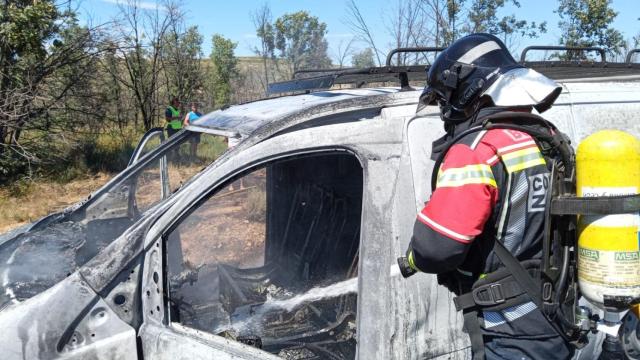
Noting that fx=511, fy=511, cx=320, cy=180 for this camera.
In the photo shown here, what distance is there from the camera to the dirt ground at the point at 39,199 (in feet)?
30.1

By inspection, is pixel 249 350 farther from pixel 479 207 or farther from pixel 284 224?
pixel 479 207

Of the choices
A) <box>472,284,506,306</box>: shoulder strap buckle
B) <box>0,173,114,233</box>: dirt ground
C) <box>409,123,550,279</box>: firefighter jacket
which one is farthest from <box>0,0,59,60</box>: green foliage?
<box>472,284,506,306</box>: shoulder strap buckle

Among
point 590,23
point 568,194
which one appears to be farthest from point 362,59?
point 568,194

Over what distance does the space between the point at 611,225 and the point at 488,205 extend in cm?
38

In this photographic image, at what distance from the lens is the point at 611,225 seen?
1554 mm

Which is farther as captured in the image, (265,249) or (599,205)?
(265,249)

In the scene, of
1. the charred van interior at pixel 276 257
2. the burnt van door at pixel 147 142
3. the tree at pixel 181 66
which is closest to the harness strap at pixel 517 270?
the charred van interior at pixel 276 257

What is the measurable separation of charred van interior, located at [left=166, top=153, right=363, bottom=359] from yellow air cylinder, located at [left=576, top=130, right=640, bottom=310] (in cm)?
92

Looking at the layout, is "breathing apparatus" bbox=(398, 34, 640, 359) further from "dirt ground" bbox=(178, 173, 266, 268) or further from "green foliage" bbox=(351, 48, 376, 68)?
"green foliage" bbox=(351, 48, 376, 68)

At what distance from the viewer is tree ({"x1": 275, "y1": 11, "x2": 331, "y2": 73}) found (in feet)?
57.7

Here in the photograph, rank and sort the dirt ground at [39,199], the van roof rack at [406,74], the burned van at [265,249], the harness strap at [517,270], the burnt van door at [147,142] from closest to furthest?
the harness strap at [517,270] → the burned van at [265,249] → the van roof rack at [406,74] → the burnt van door at [147,142] → the dirt ground at [39,199]

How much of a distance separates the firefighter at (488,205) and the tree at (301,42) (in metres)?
8.38

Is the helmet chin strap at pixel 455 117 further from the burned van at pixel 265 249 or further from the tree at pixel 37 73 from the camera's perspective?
the tree at pixel 37 73

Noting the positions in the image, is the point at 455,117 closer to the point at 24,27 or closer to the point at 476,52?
the point at 476,52
